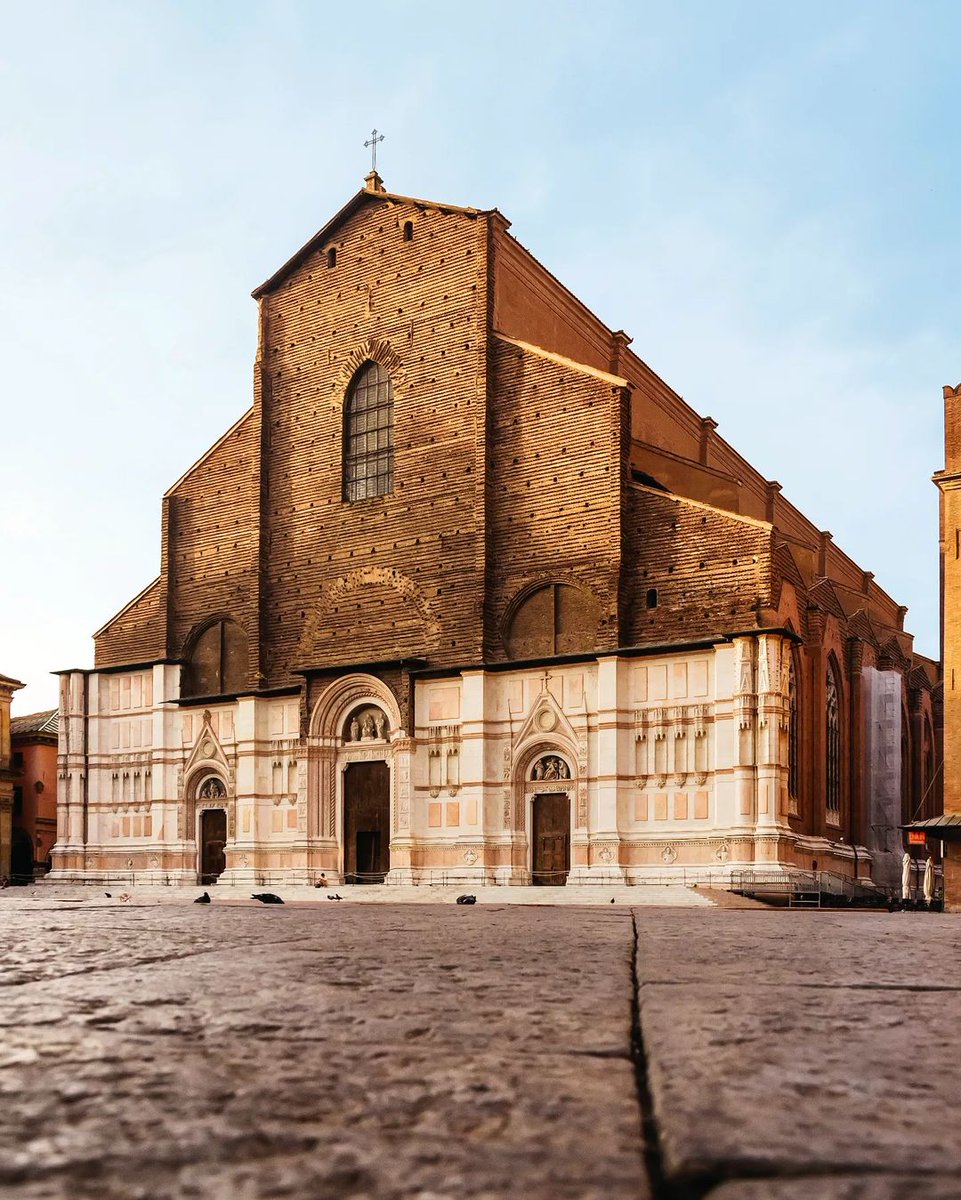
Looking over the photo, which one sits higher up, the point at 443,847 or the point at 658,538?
the point at 658,538

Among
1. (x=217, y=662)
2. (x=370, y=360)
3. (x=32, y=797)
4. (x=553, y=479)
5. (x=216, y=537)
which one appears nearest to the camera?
(x=553, y=479)

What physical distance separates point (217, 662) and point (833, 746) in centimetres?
1522

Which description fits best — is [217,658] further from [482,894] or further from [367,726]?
[482,894]

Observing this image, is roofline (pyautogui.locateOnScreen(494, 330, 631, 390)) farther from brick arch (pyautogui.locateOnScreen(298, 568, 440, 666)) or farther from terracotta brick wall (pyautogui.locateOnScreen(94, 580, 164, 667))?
terracotta brick wall (pyautogui.locateOnScreen(94, 580, 164, 667))

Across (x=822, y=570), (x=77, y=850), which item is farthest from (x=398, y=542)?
(x=822, y=570)

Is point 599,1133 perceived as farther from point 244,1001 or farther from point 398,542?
point 398,542

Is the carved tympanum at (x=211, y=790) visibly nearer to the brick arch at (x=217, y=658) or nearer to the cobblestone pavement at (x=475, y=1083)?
the brick arch at (x=217, y=658)

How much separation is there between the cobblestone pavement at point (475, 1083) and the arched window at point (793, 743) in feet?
79.7

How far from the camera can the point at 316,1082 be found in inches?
69.2

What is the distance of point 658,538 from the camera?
28.6 meters

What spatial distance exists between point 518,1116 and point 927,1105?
484mm

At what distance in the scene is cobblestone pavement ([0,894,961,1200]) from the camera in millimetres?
1268

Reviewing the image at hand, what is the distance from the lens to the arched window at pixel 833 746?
30.9 meters

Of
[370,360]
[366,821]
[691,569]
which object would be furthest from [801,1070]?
[370,360]
